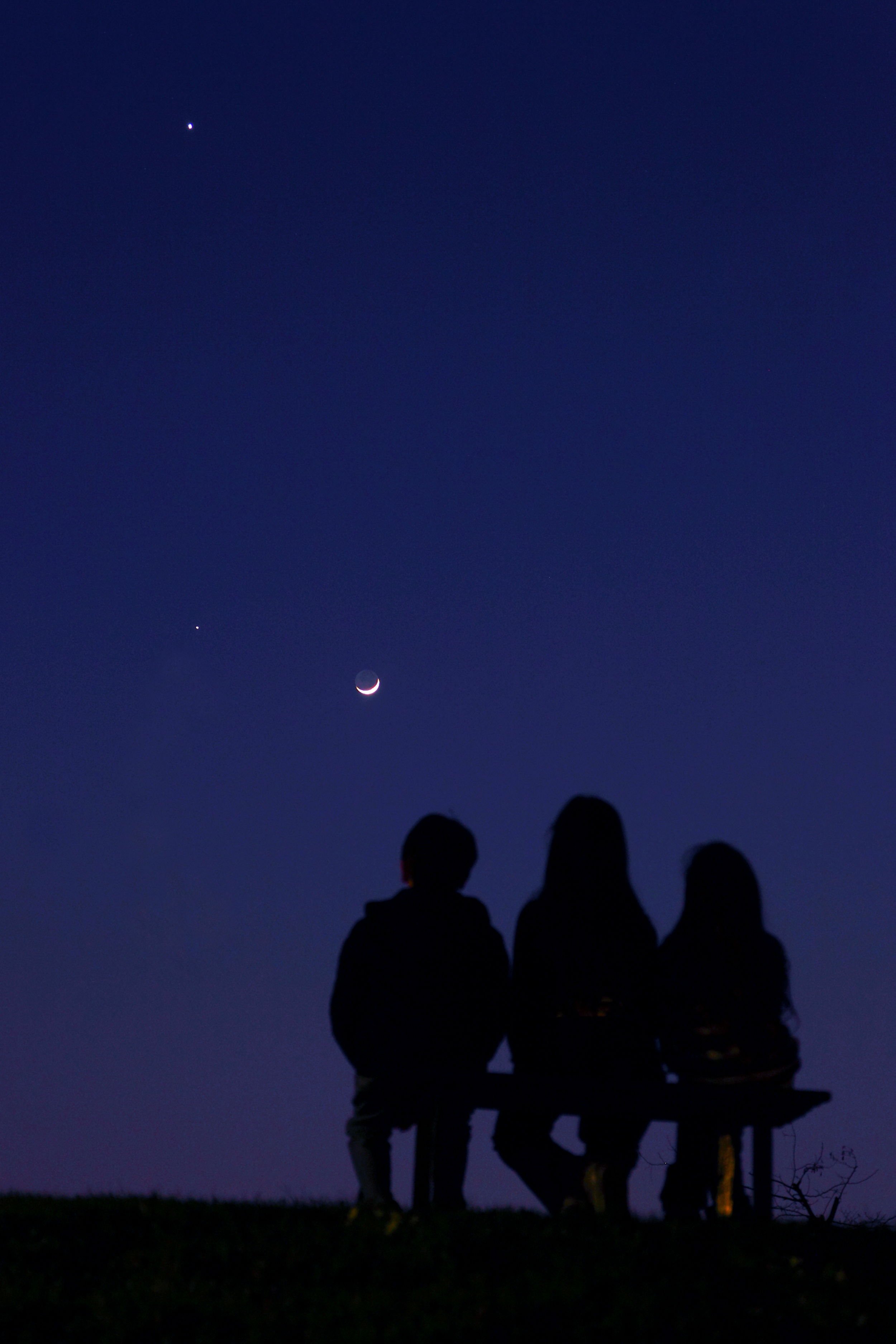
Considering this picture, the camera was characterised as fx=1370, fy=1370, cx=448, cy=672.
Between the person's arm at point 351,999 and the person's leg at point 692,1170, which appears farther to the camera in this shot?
the person's arm at point 351,999

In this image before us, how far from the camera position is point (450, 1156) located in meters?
7.96

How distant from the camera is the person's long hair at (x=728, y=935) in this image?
7.70 m

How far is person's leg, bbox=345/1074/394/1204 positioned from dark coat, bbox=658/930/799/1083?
181 centimetres

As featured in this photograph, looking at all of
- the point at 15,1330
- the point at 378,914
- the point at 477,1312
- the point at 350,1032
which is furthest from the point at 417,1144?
the point at 15,1330

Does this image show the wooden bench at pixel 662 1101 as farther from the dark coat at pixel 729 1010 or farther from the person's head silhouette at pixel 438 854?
the person's head silhouette at pixel 438 854

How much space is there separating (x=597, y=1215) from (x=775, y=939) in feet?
5.97

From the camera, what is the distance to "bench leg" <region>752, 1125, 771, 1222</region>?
7.66 m

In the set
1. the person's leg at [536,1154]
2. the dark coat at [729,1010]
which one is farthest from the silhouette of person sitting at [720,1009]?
the person's leg at [536,1154]

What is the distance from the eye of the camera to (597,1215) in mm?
7500

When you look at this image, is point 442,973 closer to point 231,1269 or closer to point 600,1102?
point 600,1102

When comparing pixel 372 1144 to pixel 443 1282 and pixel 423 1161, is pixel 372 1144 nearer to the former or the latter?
pixel 423 1161

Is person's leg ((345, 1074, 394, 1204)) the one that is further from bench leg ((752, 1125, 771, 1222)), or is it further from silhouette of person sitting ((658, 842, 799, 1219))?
bench leg ((752, 1125, 771, 1222))

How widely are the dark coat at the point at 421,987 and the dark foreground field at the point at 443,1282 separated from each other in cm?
98

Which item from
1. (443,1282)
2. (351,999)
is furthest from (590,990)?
(443,1282)
